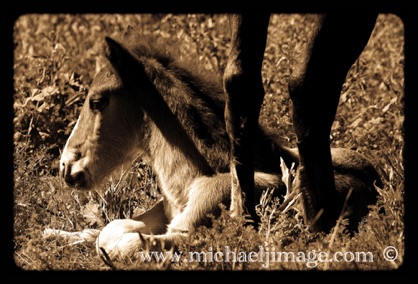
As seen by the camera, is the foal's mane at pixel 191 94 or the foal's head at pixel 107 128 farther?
the foal's head at pixel 107 128

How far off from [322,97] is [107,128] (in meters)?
1.69

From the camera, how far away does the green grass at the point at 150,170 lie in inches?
202

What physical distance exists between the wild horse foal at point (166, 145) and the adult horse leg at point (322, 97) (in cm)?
40

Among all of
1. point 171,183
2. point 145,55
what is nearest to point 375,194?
point 171,183

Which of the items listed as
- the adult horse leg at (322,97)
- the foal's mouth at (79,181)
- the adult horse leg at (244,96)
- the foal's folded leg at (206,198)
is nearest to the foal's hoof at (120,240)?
the foal's folded leg at (206,198)

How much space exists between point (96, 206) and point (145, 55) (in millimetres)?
1126

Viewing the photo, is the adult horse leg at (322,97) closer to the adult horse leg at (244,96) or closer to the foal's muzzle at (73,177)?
the adult horse leg at (244,96)

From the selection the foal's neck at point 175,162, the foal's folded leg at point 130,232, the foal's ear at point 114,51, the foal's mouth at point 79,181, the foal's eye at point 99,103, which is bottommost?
the foal's folded leg at point 130,232

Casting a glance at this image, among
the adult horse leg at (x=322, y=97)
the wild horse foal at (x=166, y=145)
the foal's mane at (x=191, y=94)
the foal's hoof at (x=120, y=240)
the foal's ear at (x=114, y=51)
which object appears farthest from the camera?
the foal's ear at (x=114, y=51)

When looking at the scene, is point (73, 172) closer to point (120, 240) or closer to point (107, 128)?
point (107, 128)

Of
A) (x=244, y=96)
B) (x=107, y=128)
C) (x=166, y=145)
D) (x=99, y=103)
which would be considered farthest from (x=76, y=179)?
(x=244, y=96)

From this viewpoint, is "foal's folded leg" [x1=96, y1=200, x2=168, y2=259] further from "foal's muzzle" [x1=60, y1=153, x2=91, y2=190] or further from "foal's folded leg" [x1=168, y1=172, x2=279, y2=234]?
"foal's muzzle" [x1=60, y1=153, x2=91, y2=190]

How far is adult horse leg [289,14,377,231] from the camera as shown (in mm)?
5320
